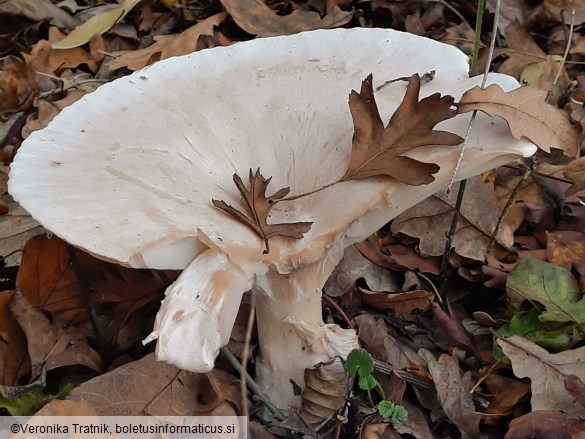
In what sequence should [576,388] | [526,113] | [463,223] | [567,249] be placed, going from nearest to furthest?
[526,113] < [576,388] < [567,249] < [463,223]

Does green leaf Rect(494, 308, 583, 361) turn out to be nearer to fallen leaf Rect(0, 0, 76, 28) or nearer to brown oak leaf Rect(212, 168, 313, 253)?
brown oak leaf Rect(212, 168, 313, 253)

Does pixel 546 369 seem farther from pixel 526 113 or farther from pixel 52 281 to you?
pixel 52 281

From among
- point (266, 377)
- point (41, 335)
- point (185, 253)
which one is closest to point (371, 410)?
point (266, 377)

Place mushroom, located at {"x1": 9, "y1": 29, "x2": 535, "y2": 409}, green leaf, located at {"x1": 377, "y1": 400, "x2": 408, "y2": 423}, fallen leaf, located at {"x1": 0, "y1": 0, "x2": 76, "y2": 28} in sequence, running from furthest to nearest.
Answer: fallen leaf, located at {"x1": 0, "y1": 0, "x2": 76, "y2": 28}
green leaf, located at {"x1": 377, "y1": 400, "x2": 408, "y2": 423}
mushroom, located at {"x1": 9, "y1": 29, "x2": 535, "y2": 409}

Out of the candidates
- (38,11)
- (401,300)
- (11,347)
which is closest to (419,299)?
(401,300)

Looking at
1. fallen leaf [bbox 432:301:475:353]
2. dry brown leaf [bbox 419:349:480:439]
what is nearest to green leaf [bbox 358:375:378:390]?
dry brown leaf [bbox 419:349:480:439]

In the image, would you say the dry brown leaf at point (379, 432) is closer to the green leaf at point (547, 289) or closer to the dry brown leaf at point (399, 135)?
the green leaf at point (547, 289)

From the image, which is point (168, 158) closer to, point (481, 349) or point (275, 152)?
point (275, 152)
